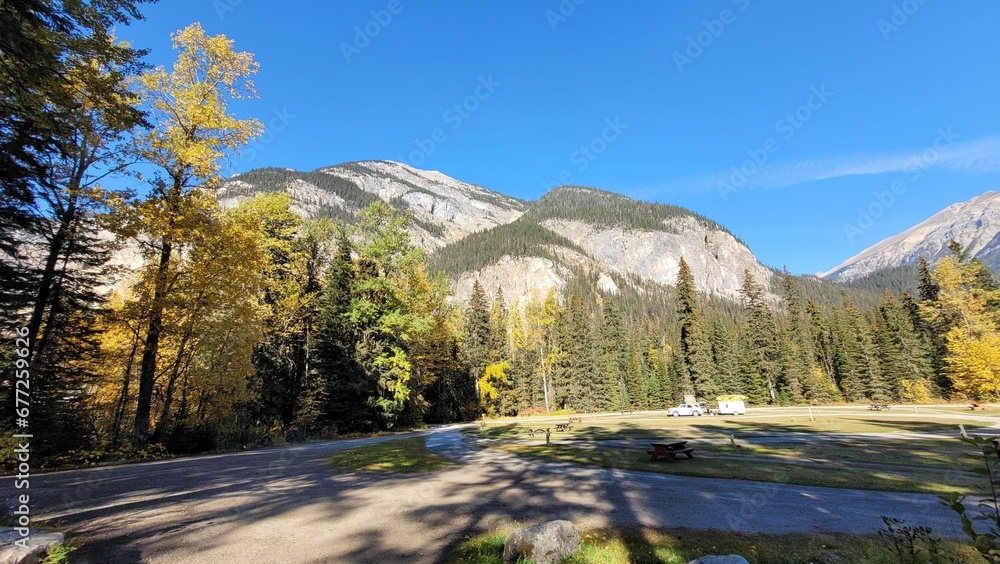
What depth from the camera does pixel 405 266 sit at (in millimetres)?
31625

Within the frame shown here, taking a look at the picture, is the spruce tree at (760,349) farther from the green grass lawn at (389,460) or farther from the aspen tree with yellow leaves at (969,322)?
the green grass lawn at (389,460)

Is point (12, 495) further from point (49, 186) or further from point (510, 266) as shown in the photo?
point (510, 266)

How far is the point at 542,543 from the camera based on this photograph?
5.77 metres

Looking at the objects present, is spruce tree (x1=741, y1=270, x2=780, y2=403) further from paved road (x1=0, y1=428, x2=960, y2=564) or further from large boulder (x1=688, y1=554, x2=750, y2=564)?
large boulder (x1=688, y1=554, x2=750, y2=564)

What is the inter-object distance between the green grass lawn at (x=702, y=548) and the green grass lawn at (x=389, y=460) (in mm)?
7308

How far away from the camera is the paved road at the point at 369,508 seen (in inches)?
247

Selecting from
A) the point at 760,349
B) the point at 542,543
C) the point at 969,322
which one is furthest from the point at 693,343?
the point at 542,543

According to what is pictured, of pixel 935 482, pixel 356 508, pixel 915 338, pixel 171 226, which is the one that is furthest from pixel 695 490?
pixel 915 338

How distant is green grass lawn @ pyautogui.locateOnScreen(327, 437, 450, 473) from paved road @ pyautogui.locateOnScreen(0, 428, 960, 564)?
1.17 meters

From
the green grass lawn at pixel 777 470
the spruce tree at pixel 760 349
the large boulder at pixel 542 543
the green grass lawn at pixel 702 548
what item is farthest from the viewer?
the spruce tree at pixel 760 349

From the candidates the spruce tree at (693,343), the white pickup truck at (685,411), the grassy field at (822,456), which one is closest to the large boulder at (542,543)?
the grassy field at (822,456)

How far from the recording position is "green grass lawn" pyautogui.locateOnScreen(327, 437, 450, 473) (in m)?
13.4

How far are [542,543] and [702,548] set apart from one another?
8.91 ft

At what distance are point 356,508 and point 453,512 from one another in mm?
2004
